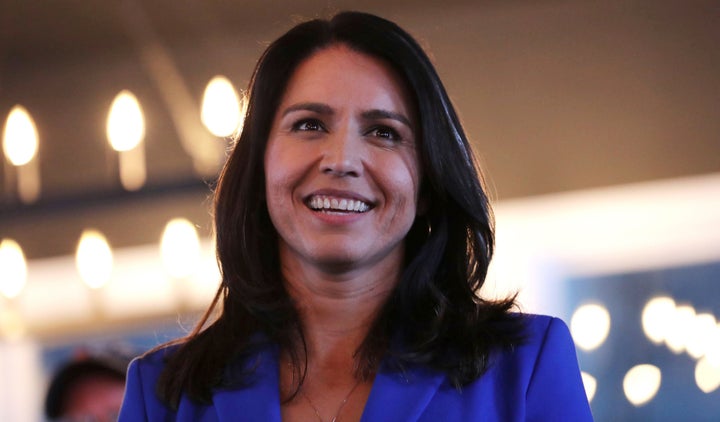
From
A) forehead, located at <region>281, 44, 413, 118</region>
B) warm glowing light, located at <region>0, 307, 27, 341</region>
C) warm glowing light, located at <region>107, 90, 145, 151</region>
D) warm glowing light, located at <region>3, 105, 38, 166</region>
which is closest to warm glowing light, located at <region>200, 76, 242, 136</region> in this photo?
warm glowing light, located at <region>107, 90, 145, 151</region>

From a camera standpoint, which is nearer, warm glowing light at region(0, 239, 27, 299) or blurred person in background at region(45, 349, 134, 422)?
blurred person in background at region(45, 349, 134, 422)

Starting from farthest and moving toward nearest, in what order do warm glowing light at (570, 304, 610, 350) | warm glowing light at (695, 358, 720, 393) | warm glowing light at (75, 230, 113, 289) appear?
1. warm glowing light at (570, 304, 610, 350)
2. warm glowing light at (695, 358, 720, 393)
3. warm glowing light at (75, 230, 113, 289)

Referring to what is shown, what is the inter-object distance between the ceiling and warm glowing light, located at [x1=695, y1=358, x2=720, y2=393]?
2.40ft

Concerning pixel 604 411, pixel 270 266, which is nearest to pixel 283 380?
pixel 270 266

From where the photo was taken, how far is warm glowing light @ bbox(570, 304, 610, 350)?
4.71 meters

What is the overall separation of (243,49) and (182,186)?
231 cm

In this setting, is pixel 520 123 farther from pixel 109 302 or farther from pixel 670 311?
pixel 109 302

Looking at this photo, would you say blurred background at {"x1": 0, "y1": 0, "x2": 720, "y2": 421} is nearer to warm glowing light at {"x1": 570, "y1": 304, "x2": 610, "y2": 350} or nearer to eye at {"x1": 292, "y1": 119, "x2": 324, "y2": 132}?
warm glowing light at {"x1": 570, "y1": 304, "x2": 610, "y2": 350}

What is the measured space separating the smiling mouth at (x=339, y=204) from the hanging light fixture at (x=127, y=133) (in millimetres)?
1605

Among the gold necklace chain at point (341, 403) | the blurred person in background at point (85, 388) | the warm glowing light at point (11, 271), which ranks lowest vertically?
the gold necklace chain at point (341, 403)

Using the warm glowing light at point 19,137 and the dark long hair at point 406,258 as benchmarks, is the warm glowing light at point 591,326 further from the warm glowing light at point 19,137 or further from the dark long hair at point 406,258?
the dark long hair at point 406,258

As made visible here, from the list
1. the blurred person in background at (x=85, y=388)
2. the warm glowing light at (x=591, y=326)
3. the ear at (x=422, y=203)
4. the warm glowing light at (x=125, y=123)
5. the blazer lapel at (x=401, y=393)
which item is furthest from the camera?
the warm glowing light at (x=591, y=326)

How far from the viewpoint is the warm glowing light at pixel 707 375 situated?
4.59 meters

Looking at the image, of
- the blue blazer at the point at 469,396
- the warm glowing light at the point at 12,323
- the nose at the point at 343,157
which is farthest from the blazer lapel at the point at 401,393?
the warm glowing light at the point at 12,323
